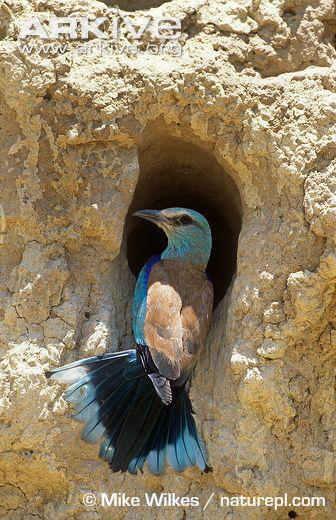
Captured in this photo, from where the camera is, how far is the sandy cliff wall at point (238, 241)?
3150 mm

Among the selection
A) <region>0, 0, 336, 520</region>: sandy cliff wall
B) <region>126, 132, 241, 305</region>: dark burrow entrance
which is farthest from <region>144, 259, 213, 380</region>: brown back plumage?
<region>126, 132, 241, 305</region>: dark burrow entrance

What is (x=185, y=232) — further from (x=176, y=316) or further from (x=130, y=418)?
(x=130, y=418)

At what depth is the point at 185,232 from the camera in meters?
3.73

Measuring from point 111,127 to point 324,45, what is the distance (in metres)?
1.08

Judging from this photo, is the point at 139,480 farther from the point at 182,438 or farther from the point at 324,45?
the point at 324,45

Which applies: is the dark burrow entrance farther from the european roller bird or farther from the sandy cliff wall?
the european roller bird

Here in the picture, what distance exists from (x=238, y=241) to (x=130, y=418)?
2.93 ft

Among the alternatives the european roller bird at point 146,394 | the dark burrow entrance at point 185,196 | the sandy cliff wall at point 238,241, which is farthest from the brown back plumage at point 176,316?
the dark burrow entrance at point 185,196

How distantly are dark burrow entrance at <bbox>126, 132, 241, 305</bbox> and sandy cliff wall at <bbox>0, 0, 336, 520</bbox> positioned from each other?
17 centimetres

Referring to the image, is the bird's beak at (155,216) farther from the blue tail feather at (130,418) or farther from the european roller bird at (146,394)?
the blue tail feather at (130,418)

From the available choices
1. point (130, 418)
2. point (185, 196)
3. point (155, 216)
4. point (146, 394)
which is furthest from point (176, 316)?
point (185, 196)

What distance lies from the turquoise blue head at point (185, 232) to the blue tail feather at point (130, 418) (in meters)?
0.75

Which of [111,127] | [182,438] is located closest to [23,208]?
[111,127]

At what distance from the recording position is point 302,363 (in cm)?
320
